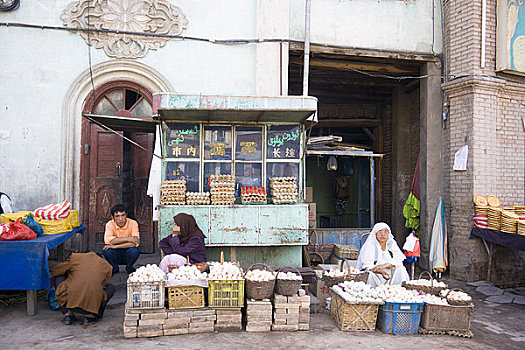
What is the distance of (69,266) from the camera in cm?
488

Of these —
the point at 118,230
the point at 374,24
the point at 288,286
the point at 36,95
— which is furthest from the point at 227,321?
the point at 374,24

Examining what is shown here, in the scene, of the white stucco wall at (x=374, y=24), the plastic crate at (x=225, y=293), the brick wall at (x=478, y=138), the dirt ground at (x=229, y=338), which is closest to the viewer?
the dirt ground at (x=229, y=338)

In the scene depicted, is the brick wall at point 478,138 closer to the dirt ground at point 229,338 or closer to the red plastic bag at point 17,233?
the dirt ground at point 229,338

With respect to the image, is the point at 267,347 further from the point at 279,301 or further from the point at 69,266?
the point at 69,266

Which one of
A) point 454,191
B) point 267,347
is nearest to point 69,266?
point 267,347

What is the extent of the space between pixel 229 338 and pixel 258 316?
0.44 meters

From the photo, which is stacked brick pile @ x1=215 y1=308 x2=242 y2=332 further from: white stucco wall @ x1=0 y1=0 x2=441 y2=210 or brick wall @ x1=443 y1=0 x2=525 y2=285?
brick wall @ x1=443 y1=0 x2=525 y2=285

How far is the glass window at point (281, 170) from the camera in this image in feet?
23.8

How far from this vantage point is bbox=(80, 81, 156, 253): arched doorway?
7.95 meters

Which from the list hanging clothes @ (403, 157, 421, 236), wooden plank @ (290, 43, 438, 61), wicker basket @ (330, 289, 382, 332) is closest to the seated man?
wicker basket @ (330, 289, 382, 332)

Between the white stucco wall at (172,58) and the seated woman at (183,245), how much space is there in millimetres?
3166

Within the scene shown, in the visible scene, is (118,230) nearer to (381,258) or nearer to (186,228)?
(186,228)

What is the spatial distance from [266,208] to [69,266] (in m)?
3.14

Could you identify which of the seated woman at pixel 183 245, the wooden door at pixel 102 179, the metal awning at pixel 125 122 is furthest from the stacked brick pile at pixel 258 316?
the wooden door at pixel 102 179
